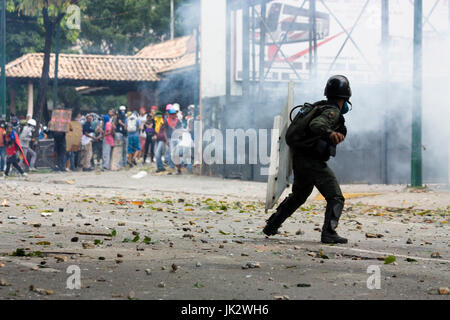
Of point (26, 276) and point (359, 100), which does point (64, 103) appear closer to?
point (359, 100)

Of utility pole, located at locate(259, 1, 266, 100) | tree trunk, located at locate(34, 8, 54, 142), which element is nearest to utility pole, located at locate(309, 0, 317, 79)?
utility pole, located at locate(259, 1, 266, 100)

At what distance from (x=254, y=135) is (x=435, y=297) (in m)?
12.6

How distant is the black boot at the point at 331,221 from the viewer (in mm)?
7340

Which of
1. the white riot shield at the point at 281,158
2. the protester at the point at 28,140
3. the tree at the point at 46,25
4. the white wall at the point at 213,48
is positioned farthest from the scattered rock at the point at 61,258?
the tree at the point at 46,25

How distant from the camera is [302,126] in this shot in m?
7.29

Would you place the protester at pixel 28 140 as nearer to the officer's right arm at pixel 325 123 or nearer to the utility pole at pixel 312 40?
the utility pole at pixel 312 40

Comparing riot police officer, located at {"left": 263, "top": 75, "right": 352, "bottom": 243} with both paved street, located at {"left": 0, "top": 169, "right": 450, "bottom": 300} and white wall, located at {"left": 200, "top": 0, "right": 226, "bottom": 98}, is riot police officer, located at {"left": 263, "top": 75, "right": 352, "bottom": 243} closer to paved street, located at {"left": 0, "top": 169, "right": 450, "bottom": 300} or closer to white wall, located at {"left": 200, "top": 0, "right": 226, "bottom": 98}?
paved street, located at {"left": 0, "top": 169, "right": 450, "bottom": 300}

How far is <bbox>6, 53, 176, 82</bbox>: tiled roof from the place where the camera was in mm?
32969

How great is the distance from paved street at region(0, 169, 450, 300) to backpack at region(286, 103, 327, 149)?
0.91m

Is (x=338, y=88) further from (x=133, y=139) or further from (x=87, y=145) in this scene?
(x=87, y=145)

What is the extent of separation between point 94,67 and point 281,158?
2763cm

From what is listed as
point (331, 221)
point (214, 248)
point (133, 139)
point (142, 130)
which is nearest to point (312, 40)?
point (133, 139)

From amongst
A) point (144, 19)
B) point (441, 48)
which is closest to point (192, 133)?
point (441, 48)

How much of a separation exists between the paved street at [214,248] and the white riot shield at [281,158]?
0.48 meters
